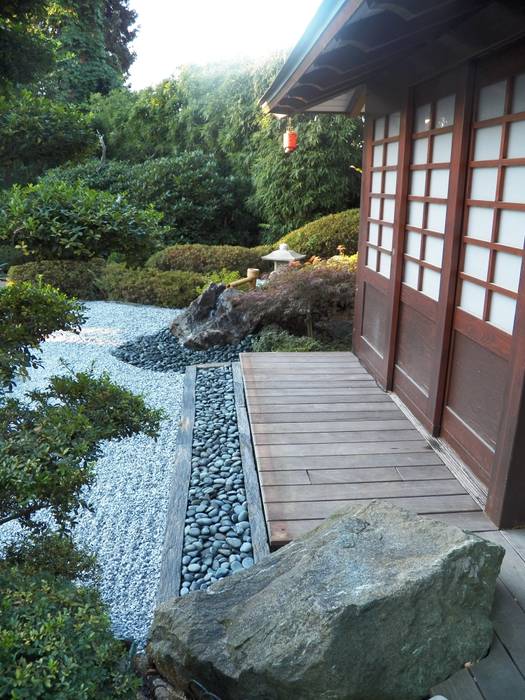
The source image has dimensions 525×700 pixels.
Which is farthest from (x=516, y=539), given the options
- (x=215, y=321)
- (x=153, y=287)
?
(x=153, y=287)

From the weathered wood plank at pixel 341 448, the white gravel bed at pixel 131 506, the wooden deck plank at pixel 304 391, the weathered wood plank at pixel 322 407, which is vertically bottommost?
the white gravel bed at pixel 131 506

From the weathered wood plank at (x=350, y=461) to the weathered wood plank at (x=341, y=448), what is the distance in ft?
0.14

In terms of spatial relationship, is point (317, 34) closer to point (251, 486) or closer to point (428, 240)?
point (428, 240)

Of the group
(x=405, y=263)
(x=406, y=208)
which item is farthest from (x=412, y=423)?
(x=406, y=208)

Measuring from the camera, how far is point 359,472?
318 centimetres

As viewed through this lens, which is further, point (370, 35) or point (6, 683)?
point (370, 35)

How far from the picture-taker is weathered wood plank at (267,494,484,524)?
2.78 metres

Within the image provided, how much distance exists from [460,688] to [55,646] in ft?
3.85

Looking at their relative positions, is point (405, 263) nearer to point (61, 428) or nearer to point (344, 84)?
point (344, 84)

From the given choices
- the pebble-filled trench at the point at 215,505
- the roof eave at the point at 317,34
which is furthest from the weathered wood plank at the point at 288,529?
the roof eave at the point at 317,34

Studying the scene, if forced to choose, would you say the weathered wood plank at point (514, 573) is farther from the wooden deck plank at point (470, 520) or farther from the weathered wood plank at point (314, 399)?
the weathered wood plank at point (314, 399)

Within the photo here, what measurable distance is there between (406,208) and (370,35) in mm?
1420

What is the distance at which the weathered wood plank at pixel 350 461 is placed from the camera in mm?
3260

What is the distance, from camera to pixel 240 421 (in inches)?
165
